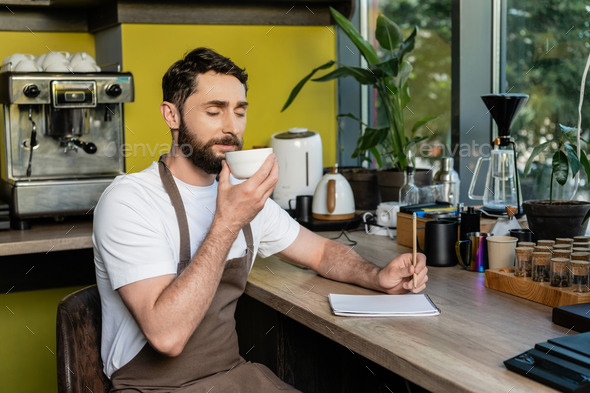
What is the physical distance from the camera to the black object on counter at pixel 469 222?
164 centimetres

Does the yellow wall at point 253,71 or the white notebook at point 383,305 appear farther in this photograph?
the yellow wall at point 253,71

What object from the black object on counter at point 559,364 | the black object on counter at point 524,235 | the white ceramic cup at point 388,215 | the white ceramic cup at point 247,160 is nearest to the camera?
the black object on counter at point 559,364

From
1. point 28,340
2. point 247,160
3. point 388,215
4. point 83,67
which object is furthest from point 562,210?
point 28,340

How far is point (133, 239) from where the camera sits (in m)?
1.22

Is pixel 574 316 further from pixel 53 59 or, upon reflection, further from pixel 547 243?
pixel 53 59

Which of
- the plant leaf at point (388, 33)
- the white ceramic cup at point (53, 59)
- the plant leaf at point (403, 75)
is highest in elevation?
the plant leaf at point (388, 33)

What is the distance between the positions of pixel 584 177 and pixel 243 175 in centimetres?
121

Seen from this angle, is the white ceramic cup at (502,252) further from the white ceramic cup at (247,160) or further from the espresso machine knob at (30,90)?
the espresso machine knob at (30,90)

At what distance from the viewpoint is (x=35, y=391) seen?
8.77 ft

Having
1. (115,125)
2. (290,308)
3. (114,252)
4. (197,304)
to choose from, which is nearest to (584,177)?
(290,308)

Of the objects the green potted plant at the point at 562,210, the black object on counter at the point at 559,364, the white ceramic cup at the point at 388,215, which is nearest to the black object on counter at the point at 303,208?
the white ceramic cup at the point at 388,215

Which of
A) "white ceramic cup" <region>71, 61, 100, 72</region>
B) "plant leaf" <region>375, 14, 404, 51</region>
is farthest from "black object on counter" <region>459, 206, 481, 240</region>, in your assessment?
"white ceramic cup" <region>71, 61, 100, 72</region>

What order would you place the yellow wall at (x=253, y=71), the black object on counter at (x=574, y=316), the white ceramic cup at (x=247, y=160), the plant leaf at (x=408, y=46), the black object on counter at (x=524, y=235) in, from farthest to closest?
the yellow wall at (x=253, y=71), the plant leaf at (x=408, y=46), the black object on counter at (x=524, y=235), the white ceramic cup at (x=247, y=160), the black object on counter at (x=574, y=316)

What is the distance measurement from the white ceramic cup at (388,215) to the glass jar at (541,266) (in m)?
0.79
